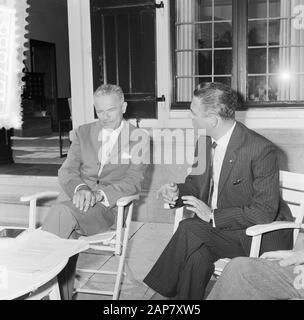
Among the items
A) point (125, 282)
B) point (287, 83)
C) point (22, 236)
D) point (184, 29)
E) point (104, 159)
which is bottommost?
point (125, 282)

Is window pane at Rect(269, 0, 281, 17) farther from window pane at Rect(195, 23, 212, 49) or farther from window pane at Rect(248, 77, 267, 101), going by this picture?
window pane at Rect(248, 77, 267, 101)

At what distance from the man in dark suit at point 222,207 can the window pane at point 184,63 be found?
3.29 metres

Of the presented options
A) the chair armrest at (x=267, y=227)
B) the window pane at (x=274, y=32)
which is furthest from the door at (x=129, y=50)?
the window pane at (x=274, y=32)

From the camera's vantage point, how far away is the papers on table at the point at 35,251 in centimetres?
175

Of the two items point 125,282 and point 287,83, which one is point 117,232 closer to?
point 125,282

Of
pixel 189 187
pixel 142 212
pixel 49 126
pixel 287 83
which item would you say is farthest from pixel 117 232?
pixel 49 126

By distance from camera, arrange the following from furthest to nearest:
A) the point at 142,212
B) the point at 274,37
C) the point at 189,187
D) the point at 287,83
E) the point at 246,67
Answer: the point at 274,37 < the point at 287,83 < the point at 246,67 < the point at 142,212 < the point at 189,187

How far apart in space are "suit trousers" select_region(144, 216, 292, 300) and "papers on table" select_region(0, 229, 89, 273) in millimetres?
466

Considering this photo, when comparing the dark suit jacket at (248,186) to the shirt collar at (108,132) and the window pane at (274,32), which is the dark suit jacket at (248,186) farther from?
the window pane at (274,32)

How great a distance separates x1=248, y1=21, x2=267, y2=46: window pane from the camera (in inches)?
336

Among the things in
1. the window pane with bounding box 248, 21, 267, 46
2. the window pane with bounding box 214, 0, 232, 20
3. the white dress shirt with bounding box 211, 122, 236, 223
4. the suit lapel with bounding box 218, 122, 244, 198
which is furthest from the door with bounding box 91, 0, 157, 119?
the window pane with bounding box 214, 0, 232, 20

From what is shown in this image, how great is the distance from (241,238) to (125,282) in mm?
1041
